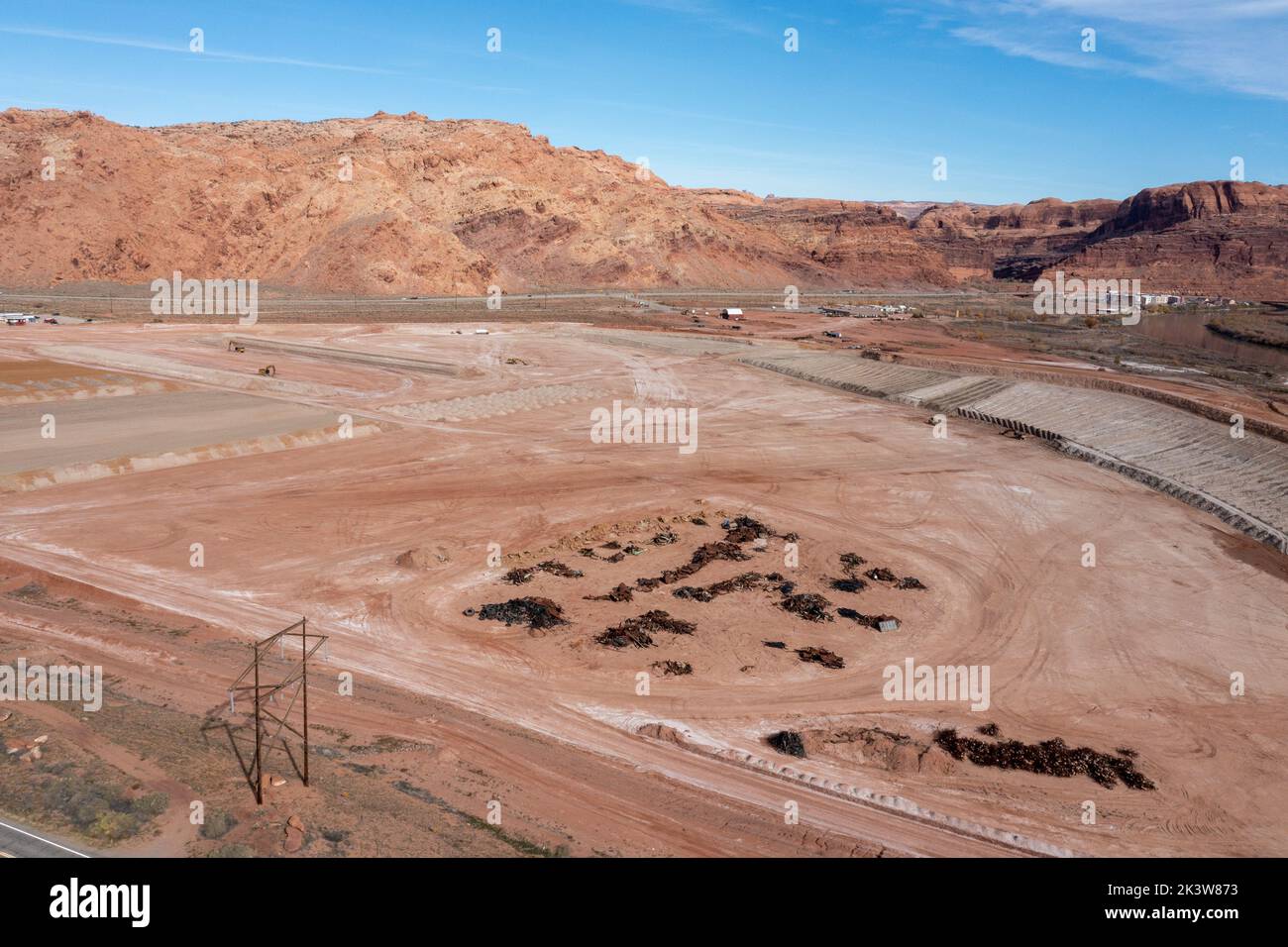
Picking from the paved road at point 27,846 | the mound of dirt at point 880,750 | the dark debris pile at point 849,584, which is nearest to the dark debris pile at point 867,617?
the dark debris pile at point 849,584

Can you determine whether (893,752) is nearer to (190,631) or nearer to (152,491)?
(190,631)

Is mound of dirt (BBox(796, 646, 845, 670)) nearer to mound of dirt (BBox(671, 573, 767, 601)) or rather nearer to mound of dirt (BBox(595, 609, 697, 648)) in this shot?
mound of dirt (BBox(595, 609, 697, 648))

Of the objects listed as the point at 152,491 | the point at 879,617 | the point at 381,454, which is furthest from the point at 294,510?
the point at 879,617

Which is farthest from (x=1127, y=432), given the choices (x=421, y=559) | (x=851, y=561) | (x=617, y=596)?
(x=421, y=559)

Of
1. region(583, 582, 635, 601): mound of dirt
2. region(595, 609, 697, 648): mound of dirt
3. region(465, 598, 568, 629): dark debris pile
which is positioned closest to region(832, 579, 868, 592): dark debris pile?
region(595, 609, 697, 648): mound of dirt

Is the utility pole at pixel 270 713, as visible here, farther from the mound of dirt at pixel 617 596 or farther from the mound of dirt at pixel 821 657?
the mound of dirt at pixel 821 657

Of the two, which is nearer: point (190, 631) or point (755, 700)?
point (755, 700)
